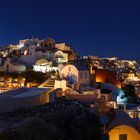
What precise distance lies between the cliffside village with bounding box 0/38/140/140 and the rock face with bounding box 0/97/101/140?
1.74 meters

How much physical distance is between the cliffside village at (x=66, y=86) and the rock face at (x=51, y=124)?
1.74m

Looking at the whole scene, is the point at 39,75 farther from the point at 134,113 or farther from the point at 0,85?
the point at 134,113

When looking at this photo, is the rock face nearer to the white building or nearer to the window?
the window

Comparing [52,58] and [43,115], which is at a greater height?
[52,58]

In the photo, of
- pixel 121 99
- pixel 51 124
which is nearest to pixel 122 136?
pixel 51 124

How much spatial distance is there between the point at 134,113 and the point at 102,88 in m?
12.0

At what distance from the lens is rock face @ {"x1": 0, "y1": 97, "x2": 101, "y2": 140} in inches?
383

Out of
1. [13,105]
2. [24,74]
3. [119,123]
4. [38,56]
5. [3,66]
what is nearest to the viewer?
[13,105]

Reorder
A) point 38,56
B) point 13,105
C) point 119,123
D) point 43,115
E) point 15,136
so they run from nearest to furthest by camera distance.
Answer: point 15,136 < point 43,115 < point 13,105 < point 119,123 < point 38,56

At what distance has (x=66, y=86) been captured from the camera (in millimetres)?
32062

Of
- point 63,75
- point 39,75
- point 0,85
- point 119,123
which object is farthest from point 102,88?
point 119,123

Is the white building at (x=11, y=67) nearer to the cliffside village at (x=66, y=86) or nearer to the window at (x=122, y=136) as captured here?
the cliffside village at (x=66, y=86)

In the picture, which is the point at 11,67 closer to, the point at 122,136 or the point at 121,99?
the point at 121,99

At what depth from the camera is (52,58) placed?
49719mm
